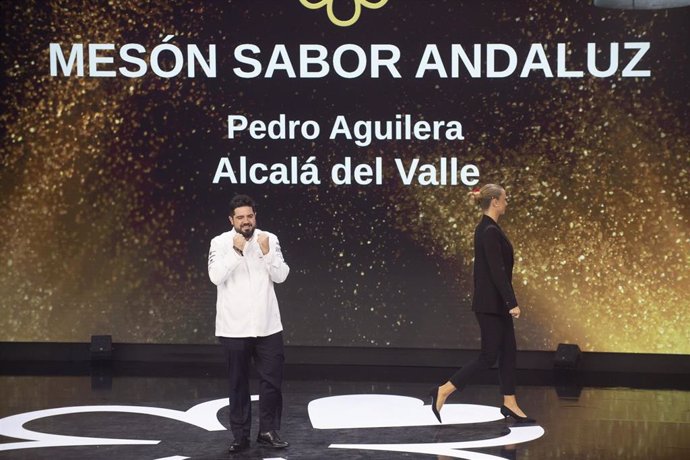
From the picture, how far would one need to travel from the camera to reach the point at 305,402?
21.4 feet

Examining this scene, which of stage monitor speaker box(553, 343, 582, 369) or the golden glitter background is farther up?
the golden glitter background

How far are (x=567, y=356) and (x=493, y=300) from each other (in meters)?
1.99

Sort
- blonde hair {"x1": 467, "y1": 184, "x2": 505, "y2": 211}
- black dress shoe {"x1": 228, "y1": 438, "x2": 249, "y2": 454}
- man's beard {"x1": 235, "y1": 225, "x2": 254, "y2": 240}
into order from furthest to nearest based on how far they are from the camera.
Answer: blonde hair {"x1": 467, "y1": 184, "x2": 505, "y2": 211}
black dress shoe {"x1": 228, "y1": 438, "x2": 249, "y2": 454}
man's beard {"x1": 235, "y1": 225, "x2": 254, "y2": 240}

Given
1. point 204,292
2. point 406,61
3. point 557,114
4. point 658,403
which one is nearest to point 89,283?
point 204,292

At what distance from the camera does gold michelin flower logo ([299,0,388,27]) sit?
7.56 metres

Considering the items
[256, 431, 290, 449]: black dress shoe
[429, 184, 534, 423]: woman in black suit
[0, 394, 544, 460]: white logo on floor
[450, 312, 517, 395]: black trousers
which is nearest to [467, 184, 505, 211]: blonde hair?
[429, 184, 534, 423]: woman in black suit

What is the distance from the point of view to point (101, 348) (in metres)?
7.86

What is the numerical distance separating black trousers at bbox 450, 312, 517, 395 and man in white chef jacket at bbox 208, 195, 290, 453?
1.17 m

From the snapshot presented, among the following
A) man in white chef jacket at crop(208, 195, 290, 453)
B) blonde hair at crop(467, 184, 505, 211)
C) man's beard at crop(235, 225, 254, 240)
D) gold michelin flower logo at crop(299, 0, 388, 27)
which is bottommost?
man in white chef jacket at crop(208, 195, 290, 453)

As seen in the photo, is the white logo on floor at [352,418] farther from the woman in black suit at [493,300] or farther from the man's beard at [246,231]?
the man's beard at [246,231]

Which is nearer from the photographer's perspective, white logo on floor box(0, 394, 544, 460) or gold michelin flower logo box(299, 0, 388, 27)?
white logo on floor box(0, 394, 544, 460)

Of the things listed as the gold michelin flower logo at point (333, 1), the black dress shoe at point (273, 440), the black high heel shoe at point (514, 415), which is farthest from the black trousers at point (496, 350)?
the gold michelin flower logo at point (333, 1)

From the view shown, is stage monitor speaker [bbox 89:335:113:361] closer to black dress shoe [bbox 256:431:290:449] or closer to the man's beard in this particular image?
black dress shoe [bbox 256:431:290:449]

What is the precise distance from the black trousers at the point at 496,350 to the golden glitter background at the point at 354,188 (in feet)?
5.75
